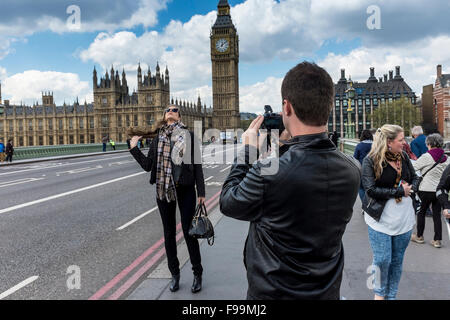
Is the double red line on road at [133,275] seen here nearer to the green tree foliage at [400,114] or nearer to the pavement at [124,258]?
the pavement at [124,258]

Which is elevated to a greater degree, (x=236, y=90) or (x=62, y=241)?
(x=236, y=90)

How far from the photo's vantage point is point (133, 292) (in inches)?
165

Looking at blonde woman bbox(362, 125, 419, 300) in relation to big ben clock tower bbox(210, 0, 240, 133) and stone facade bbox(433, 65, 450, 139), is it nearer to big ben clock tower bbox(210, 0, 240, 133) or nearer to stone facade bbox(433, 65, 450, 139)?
stone facade bbox(433, 65, 450, 139)

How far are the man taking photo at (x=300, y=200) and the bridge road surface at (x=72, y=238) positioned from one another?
295 centimetres

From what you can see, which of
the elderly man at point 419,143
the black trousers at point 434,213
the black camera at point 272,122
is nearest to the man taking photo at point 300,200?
the black camera at point 272,122

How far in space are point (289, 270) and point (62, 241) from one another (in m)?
5.77

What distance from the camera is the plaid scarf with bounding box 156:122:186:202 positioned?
14.1 feet

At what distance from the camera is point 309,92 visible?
5.76 ft

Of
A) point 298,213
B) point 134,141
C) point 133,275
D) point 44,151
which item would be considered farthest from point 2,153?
point 298,213

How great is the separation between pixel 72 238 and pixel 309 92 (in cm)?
614
